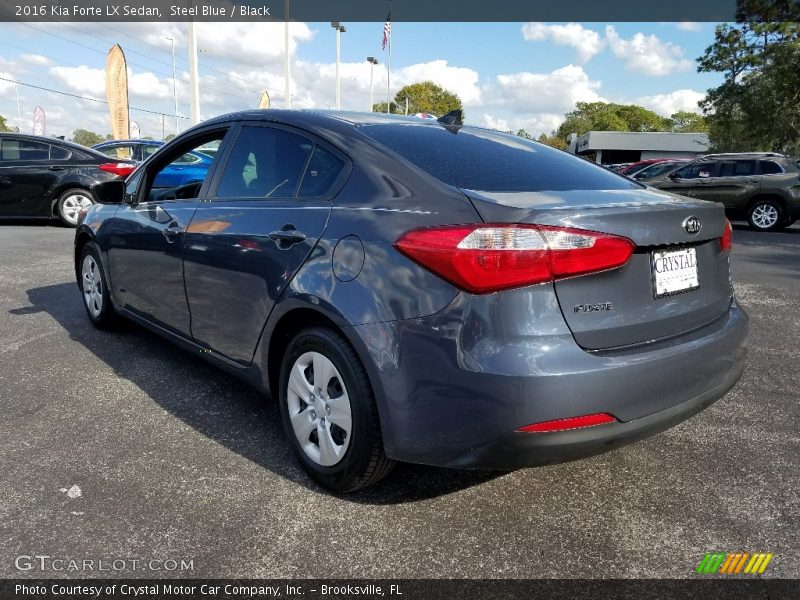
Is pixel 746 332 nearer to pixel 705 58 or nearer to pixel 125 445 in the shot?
pixel 125 445

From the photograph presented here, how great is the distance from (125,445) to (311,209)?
148cm

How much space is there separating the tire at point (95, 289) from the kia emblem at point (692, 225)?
12.9 ft

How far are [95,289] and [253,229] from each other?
258 cm

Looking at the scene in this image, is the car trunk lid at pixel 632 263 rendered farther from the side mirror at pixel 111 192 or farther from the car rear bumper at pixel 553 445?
the side mirror at pixel 111 192

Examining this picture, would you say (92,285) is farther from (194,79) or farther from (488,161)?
(194,79)

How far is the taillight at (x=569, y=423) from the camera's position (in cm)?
206

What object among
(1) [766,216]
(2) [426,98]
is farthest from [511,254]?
(2) [426,98]

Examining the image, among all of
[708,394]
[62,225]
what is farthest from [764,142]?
[708,394]

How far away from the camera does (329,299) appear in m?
2.41

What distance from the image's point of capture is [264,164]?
10.2ft

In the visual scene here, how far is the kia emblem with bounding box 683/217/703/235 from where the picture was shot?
2.40 metres

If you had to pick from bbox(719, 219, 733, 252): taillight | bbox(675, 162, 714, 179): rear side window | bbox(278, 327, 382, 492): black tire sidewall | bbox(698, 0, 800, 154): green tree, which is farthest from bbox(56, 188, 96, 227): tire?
bbox(698, 0, 800, 154): green tree

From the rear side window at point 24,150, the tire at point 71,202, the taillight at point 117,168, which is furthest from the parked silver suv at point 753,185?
the rear side window at point 24,150

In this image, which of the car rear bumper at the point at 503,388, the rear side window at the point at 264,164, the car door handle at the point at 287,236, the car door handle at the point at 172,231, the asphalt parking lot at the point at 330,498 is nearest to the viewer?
the car rear bumper at the point at 503,388
